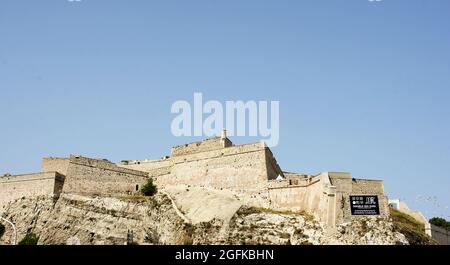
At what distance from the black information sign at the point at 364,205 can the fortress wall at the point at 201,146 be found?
1808 centimetres

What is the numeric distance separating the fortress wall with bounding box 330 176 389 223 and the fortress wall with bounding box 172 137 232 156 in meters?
16.1

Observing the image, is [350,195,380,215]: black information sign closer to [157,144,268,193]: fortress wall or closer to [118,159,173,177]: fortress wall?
[157,144,268,193]: fortress wall

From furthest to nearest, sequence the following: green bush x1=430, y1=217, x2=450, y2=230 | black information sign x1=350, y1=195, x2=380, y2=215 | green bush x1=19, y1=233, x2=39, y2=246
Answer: green bush x1=430, y1=217, x2=450, y2=230 → green bush x1=19, y1=233, x2=39, y2=246 → black information sign x1=350, y1=195, x2=380, y2=215

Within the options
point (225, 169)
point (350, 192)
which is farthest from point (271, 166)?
point (350, 192)

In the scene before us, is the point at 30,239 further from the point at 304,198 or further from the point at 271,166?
the point at 304,198

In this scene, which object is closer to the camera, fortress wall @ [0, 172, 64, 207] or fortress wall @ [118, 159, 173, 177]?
fortress wall @ [0, 172, 64, 207]

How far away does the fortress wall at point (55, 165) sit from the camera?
209 feet

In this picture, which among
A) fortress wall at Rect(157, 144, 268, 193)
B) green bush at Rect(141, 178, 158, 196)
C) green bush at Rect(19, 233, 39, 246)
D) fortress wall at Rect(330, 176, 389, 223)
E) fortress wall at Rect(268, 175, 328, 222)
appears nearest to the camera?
fortress wall at Rect(330, 176, 389, 223)

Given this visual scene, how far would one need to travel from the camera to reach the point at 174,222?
5791 centimetres

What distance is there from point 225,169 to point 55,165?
18.6m

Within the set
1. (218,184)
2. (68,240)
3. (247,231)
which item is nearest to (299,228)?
(247,231)

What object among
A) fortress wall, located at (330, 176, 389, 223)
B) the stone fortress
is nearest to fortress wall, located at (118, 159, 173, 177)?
the stone fortress

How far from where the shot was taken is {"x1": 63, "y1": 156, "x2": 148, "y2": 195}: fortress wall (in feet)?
208

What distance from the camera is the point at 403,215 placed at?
58.9m
